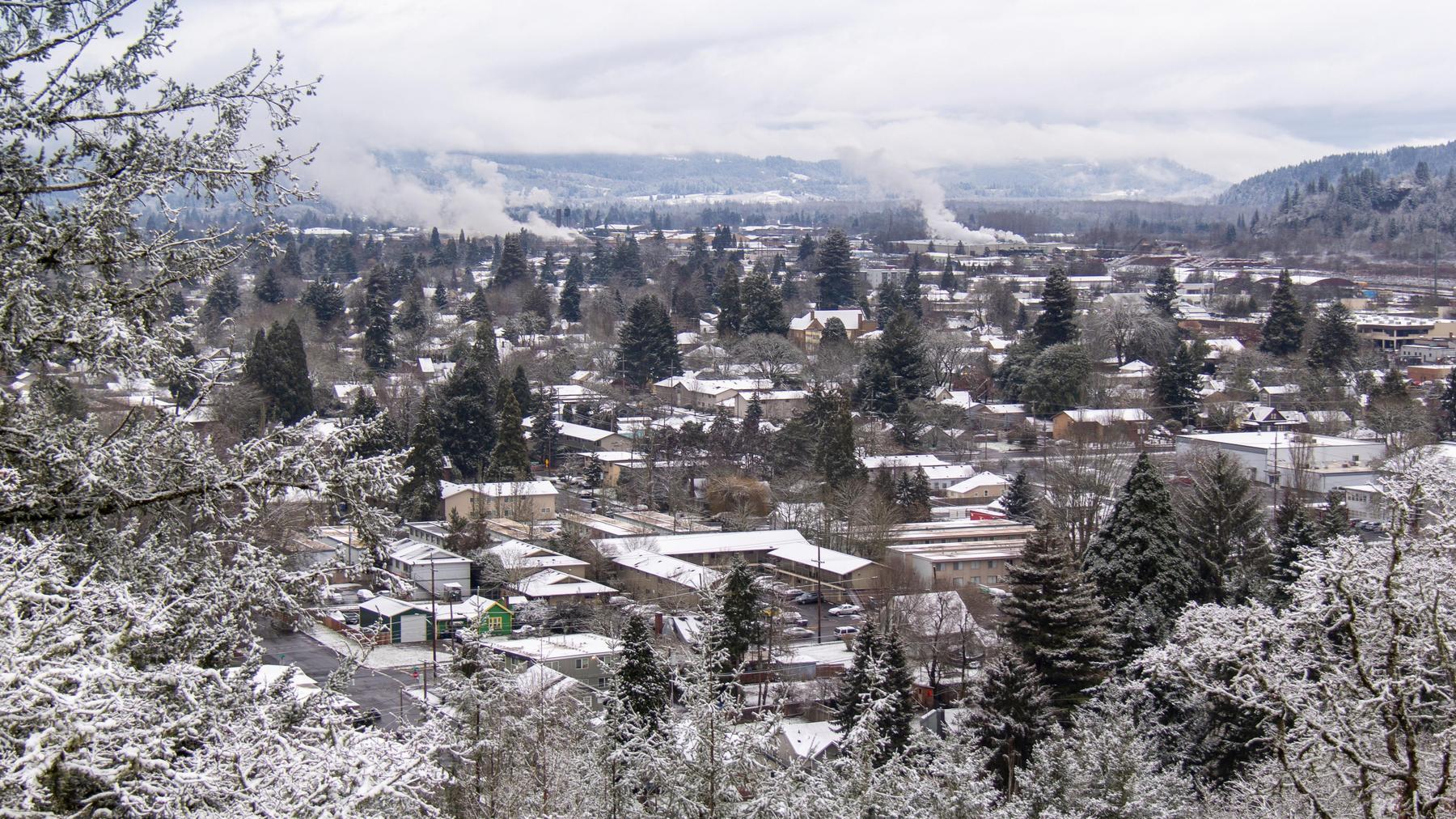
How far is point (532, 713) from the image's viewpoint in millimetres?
5105

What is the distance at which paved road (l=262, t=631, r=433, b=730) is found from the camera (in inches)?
354

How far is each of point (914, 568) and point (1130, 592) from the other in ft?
11.6

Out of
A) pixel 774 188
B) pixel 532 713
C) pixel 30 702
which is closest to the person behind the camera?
pixel 30 702

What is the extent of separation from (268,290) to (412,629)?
18137 mm

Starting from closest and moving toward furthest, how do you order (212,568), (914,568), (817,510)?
(212,568) < (914,568) < (817,510)

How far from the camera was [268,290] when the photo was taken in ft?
91.1

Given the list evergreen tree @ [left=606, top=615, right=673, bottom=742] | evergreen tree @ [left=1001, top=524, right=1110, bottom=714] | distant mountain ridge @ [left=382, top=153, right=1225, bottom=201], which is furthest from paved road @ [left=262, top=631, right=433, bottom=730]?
distant mountain ridge @ [left=382, top=153, right=1225, bottom=201]

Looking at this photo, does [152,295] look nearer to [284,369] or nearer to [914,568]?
[914,568]

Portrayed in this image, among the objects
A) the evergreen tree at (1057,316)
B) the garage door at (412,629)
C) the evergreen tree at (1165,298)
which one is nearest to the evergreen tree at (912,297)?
the evergreen tree at (1165,298)

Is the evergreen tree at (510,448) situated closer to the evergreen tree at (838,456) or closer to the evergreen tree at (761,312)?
the evergreen tree at (838,456)

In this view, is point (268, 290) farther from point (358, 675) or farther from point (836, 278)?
point (358, 675)

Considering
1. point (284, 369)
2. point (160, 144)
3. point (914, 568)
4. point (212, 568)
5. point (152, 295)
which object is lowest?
point (914, 568)

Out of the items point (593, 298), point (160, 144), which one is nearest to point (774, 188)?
point (593, 298)

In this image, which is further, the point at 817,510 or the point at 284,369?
the point at 284,369
